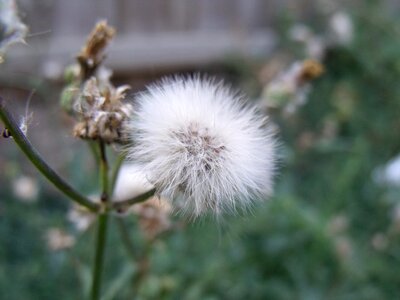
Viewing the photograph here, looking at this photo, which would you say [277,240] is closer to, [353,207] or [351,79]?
[353,207]

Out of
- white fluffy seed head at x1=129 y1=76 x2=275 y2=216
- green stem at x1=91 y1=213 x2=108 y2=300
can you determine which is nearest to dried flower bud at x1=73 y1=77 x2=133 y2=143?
white fluffy seed head at x1=129 y1=76 x2=275 y2=216

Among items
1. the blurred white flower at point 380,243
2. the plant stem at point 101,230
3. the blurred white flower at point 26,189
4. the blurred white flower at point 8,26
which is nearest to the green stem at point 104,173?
the plant stem at point 101,230

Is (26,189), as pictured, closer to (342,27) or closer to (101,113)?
(101,113)

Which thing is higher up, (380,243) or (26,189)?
(26,189)

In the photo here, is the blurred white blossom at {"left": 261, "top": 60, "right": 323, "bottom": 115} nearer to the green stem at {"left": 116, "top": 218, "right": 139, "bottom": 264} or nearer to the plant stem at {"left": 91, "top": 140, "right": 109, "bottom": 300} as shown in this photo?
the green stem at {"left": 116, "top": 218, "right": 139, "bottom": 264}

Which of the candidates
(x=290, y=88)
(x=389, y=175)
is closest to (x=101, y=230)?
(x=290, y=88)

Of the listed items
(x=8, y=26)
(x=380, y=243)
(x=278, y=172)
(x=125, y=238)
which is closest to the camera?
(x=8, y=26)

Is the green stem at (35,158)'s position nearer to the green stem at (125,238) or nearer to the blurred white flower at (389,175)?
the green stem at (125,238)
